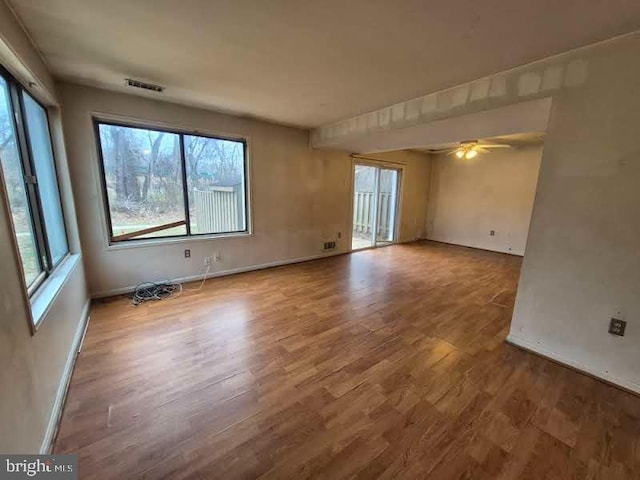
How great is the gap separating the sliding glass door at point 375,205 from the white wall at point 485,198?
1.31 metres

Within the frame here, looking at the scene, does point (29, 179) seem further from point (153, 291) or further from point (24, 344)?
point (153, 291)

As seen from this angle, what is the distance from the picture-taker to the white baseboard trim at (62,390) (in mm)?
1362

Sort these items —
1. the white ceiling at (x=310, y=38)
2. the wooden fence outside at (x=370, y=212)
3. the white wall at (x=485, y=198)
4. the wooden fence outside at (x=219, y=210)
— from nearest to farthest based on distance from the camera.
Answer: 1. the white ceiling at (x=310, y=38)
2. the wooden fence outside at (x=219, y=210)
3. the white wall at (x=485, y=198)
4. the wooden fence outside at (x=370, y=212)

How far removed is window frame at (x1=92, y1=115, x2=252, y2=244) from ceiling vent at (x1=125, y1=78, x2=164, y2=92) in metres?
0.53

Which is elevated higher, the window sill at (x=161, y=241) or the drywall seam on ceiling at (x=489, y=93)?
the drywall seam on ceiling at (x=489, y=93)

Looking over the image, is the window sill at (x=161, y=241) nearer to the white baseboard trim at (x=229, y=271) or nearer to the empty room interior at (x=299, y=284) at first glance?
the empty room interior at (x=299, y=284)

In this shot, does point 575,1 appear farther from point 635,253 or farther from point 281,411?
point 281,411

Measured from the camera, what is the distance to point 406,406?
1.68 metres

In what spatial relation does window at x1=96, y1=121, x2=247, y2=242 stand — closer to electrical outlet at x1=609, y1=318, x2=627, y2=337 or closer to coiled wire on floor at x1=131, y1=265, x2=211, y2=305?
coiled wire on floor at x1=131, y1=265, x2=211, y2=305

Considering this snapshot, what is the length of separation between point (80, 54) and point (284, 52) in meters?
1.65

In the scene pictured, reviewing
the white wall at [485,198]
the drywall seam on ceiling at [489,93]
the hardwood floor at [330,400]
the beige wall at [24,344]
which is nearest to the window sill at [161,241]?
the hardwood floor at [330,400]

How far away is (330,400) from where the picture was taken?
172cm

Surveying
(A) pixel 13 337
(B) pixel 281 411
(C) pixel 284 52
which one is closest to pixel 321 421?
(B) pixel 281 411

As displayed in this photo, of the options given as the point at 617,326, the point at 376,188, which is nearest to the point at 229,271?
the point at 376,188
